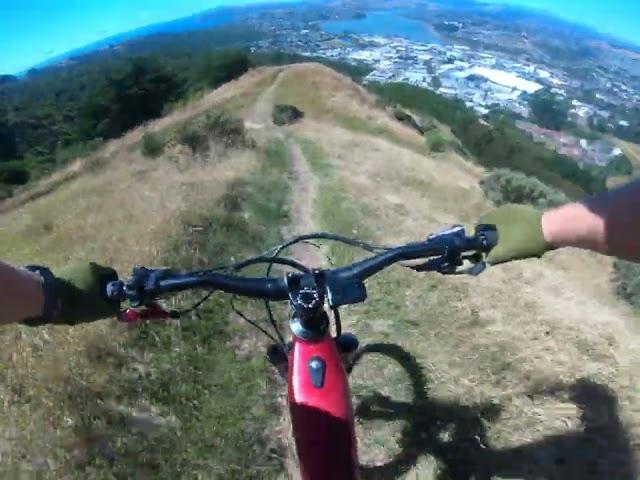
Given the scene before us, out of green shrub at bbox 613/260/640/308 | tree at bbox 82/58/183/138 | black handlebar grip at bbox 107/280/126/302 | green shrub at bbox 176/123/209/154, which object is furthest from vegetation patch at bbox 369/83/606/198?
black handlebar grip at bbox 107/280/126/302

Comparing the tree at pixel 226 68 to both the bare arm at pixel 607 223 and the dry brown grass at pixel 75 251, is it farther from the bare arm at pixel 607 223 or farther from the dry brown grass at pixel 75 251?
the bare arm at pixel 607 223

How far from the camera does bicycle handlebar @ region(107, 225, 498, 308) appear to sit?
2.85 metres

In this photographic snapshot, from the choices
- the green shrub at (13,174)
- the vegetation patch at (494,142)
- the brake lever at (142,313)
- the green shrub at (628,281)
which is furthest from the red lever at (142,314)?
the green shrub at (13,174)

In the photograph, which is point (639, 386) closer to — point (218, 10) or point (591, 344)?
point (591, 344)

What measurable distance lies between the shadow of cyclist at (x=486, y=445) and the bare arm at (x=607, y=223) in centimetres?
264

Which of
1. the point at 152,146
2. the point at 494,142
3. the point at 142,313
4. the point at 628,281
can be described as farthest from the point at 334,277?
the point at 494,142

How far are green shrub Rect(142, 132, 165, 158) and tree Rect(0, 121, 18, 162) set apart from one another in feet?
84.6

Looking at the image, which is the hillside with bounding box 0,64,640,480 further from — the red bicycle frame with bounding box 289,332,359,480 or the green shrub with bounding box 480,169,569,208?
the green shrub with bounding box 480,169,569,208

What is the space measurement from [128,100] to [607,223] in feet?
152

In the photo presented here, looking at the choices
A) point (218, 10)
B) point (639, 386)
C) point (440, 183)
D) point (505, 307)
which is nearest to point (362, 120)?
point (440, 183)

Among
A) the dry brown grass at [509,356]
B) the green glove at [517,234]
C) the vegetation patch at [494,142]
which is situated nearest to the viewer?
the green glove at [517,234]

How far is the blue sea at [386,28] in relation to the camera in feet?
188

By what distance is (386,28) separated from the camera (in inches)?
2371

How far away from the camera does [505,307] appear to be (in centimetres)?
779
